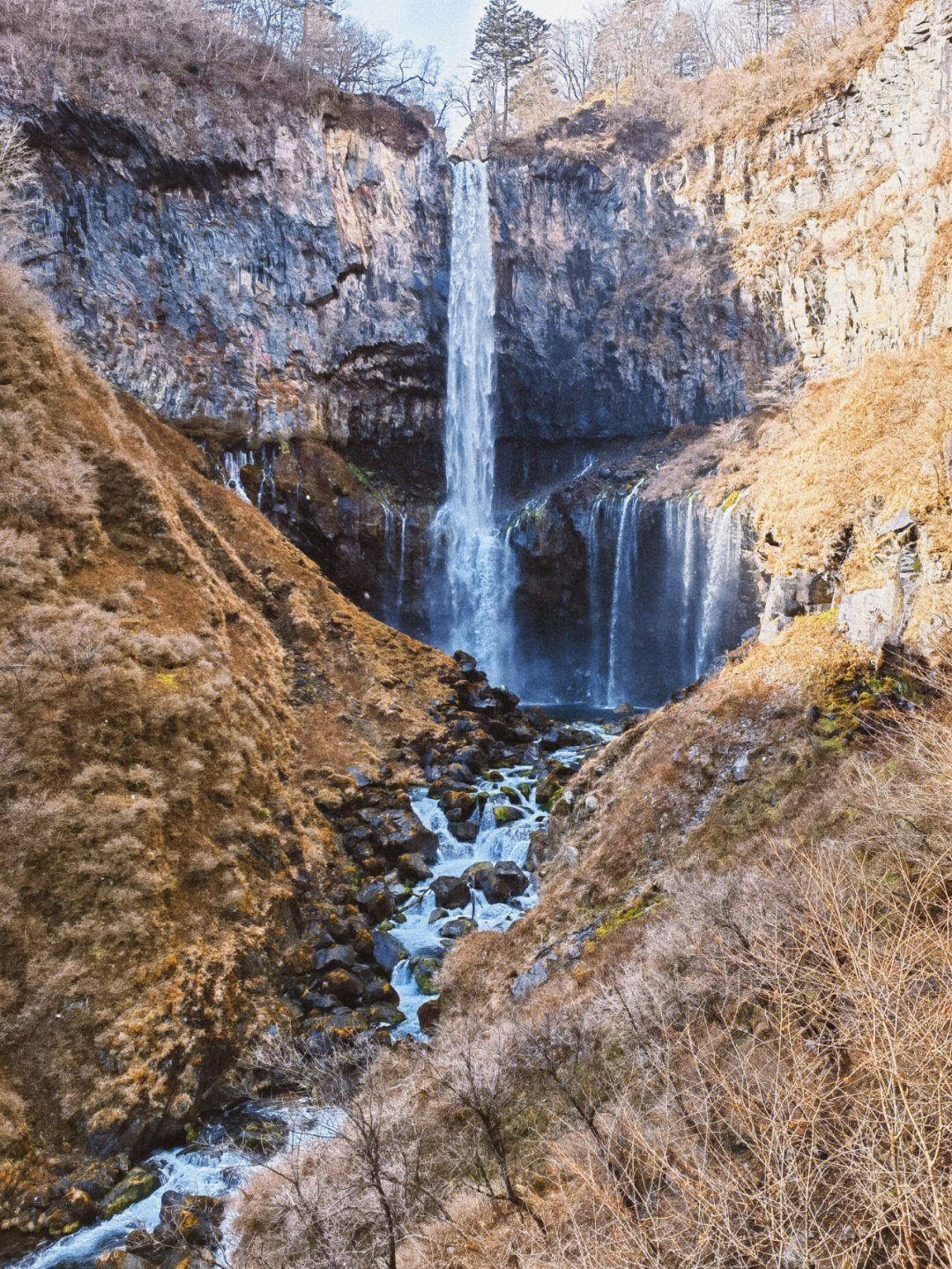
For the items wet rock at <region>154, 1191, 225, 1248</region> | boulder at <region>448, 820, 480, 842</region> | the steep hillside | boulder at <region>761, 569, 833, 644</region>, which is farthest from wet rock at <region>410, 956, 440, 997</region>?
boulder at <region>761, 569, 833, 644</region>

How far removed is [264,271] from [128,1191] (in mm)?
31196

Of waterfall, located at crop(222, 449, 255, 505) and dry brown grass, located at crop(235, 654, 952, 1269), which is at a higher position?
waterfall, located at crop(222, 449, 255, 505)

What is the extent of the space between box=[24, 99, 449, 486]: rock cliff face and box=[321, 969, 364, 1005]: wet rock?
2294 centimetres

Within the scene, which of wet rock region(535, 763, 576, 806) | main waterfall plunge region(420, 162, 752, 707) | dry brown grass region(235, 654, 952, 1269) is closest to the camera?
dry brown grass region(235, 654, 952, 1269)

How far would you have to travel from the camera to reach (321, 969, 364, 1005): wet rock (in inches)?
458

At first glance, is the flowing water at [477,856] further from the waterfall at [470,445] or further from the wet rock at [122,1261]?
the waterfall at [470,445]

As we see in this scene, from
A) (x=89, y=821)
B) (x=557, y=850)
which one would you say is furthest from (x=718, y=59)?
(x=89, y=821)

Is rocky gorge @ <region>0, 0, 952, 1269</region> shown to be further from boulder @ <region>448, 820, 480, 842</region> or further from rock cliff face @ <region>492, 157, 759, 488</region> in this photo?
rock cliff face @ <region>492, 157, 759, 488</region>

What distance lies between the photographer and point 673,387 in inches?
1374

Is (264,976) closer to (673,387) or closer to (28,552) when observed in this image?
(28,552)

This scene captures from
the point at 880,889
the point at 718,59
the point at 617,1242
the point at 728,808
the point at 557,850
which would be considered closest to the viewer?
the point at 617,1242

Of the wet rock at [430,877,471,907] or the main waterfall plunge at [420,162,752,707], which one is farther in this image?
the main waterfall plunge at [420,162,752,707]

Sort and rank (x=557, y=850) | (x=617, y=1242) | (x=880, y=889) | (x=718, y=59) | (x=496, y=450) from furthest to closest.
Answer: (x=718, y=59), (x=496, y=450), (x=557, y=850), (x=880, y=889), (x=617, y=1242)

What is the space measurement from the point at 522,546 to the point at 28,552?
73.9 ft
